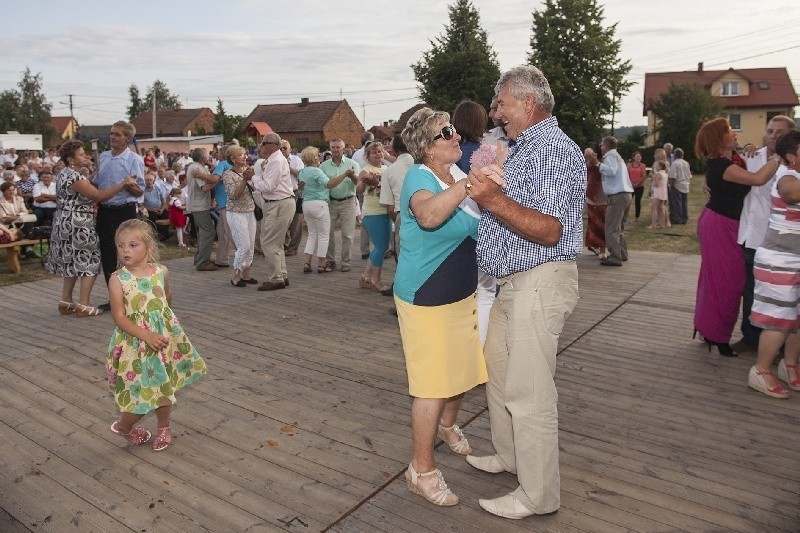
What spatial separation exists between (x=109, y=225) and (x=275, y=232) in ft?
6.27

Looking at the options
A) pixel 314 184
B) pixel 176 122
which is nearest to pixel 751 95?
pixel 314 184

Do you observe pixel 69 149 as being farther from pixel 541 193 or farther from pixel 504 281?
pixel 541 193

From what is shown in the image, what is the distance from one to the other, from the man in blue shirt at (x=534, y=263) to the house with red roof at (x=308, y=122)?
2425 inches

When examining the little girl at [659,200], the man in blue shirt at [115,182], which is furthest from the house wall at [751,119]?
the man in blue shirt at [115,182]

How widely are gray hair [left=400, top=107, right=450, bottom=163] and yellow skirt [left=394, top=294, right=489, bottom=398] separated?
27.2 inches

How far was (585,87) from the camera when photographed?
42.9m

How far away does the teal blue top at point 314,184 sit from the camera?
27.8ft

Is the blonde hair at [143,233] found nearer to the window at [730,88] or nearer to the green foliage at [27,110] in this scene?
the window at [730,88]

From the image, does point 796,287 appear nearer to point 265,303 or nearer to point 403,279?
point 403,279

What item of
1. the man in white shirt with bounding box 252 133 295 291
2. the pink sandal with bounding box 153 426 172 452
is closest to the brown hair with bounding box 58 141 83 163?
the man in white shirt with bounding box 252 133 295 291

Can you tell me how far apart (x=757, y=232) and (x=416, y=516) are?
3.52 m

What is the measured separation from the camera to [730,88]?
5350 centimetres

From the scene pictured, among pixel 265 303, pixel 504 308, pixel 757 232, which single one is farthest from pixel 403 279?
pixel 265 303

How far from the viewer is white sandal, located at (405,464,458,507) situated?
119 inches
